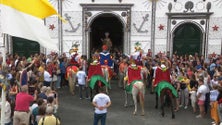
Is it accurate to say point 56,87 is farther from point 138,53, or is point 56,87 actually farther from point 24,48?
point 24,48

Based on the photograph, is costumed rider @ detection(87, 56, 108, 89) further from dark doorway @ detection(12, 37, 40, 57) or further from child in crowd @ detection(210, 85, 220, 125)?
dark doorway @ detection(12, 37, 40, 57)

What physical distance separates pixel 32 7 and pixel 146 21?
15.0 metres

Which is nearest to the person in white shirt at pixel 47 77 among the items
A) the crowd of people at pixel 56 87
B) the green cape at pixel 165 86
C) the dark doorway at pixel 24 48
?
the crowd of people at pixel 56 87

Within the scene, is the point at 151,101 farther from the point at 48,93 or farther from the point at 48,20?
the point at 48,20

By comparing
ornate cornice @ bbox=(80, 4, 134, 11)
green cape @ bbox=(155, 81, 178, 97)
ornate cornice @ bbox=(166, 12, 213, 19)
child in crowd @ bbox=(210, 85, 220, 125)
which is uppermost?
ornate cornice @ bbox=(80, 4, 134, 11)

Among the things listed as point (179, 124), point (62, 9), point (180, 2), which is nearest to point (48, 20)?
point (62, 9)

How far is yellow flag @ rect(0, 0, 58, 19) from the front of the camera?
6.19 m

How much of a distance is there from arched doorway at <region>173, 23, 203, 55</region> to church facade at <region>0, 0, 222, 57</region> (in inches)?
2.4

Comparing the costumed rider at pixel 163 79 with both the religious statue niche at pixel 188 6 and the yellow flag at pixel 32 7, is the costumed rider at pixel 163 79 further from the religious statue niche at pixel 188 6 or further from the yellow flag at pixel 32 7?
the religious statue niche at pixel 188 6

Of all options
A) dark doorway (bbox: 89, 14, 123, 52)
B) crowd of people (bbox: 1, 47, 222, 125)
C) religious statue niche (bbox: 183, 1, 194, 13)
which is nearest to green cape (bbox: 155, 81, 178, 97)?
crowd of people (bbox: 1, 47, 222, 125)

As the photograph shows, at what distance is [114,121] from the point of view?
1188 cm

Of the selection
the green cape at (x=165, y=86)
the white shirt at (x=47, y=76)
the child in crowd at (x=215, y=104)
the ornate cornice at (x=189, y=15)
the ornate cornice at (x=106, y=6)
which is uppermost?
the ornate cornice at (x=106, y=6)

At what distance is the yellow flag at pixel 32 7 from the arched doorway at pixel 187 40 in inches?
610

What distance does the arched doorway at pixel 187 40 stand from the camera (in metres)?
21.3
